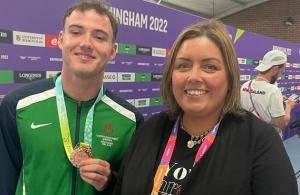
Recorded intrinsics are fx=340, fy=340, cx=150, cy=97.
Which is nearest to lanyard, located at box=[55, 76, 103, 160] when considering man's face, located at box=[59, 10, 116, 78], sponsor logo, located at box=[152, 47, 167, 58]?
man's face, located at box=[59, 10, 116, 78]

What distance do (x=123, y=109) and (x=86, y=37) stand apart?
1.28 feet

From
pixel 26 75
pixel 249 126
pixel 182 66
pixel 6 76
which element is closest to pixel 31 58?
pixel 26 75

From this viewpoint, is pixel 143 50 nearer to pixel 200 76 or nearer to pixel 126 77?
pixel 126 77

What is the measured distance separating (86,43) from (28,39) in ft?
4.21

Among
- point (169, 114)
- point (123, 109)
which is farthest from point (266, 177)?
point (123, 109)

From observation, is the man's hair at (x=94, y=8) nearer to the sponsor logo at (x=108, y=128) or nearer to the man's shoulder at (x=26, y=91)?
the man's shoulder at (x=26, y=91)

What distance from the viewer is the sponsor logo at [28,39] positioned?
2535mm

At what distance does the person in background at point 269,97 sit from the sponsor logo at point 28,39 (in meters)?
2.29

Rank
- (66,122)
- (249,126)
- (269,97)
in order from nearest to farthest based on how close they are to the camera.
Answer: (249,126)
(66,122)
(269,97)

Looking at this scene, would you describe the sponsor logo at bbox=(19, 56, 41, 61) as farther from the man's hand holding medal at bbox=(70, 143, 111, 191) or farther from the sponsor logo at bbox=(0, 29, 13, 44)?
the man's hand holding medal at bbox=(70, 143, 111, 191)

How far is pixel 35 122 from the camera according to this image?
1.53 meters

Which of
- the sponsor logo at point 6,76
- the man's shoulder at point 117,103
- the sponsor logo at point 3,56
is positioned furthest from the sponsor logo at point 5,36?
the man's shoulder at point 117,103

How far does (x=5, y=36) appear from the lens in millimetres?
2455

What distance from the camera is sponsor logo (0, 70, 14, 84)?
97.6 inches
